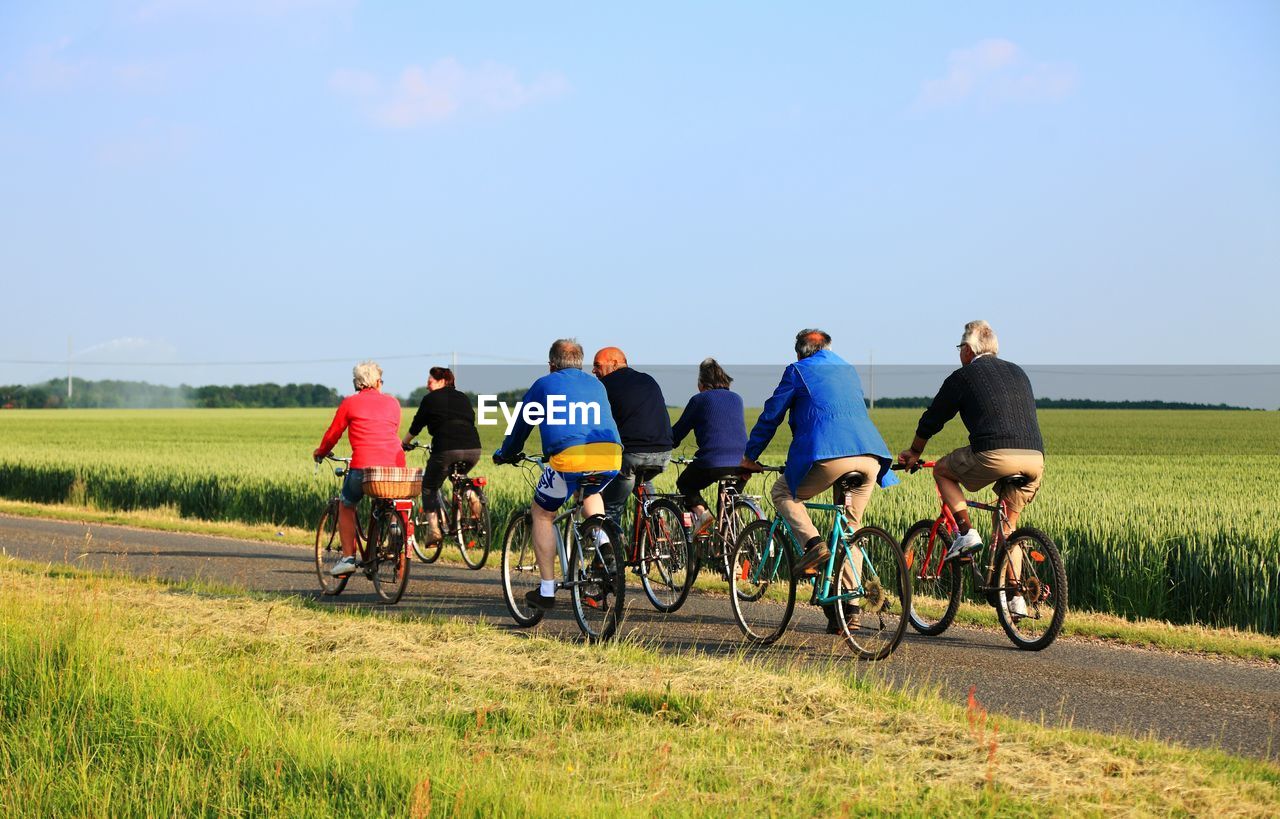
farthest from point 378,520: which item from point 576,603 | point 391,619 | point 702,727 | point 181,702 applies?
point 702,727

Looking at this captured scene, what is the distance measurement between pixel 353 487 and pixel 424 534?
12.2 feet

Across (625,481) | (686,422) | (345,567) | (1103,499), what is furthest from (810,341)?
(1103,499)

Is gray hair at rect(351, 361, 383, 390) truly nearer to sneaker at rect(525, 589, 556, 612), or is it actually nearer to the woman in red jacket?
the woman in red jacket

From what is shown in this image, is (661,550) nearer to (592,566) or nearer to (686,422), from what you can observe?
(686,422)

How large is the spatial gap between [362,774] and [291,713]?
1471 millimetres

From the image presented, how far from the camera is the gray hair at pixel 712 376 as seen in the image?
12.6 metres

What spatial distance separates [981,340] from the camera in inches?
386

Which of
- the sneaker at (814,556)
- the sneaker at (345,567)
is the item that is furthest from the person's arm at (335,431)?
the sneaker at (814,556)

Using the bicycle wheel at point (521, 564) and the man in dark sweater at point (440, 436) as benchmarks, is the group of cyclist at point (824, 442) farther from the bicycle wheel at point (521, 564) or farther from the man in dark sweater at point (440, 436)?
the man in dark sweater at point (440, 436)

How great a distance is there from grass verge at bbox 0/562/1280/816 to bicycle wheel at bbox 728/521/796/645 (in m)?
0.99

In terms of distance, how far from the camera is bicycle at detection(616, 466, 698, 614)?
11.4 m

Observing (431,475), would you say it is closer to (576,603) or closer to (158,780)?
(576,603)

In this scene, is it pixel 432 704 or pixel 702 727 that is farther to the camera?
pixel 432 704

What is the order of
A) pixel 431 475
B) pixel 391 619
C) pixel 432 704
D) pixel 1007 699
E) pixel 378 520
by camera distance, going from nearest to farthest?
pixel 432 704 → pixel 1007 699 → pixel 391 619 → pixel 378 520 → pixel 431 475
